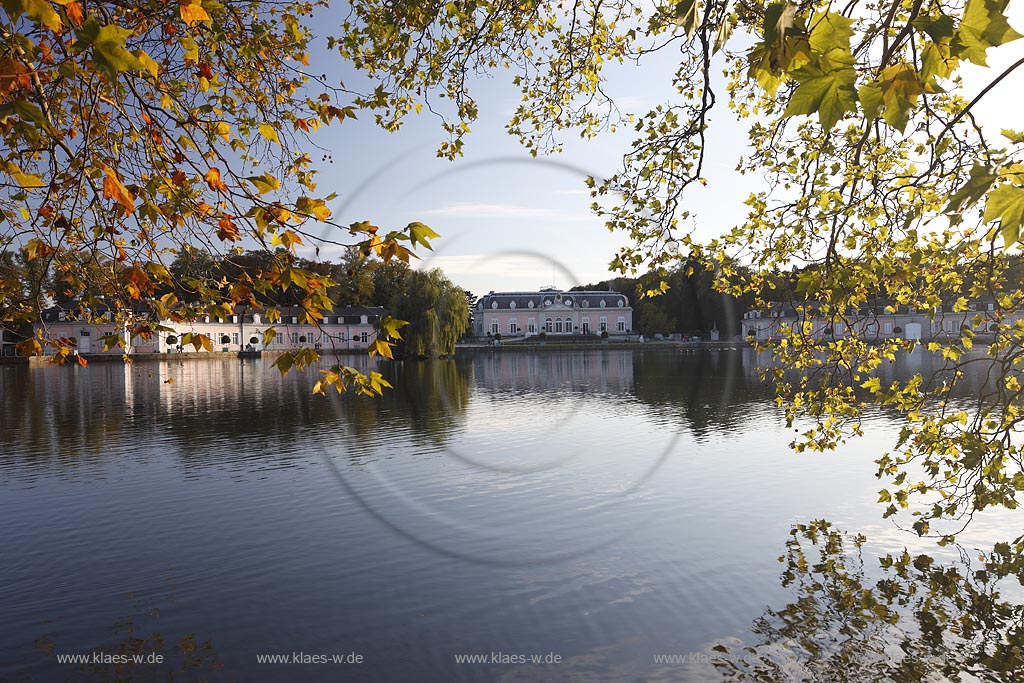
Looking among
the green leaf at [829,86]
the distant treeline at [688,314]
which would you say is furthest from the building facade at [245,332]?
the green leaf at [829,86]

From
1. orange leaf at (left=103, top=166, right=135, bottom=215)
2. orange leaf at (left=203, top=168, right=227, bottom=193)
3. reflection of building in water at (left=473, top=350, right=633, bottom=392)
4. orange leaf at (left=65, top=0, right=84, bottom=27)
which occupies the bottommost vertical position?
reflection of building in water at (left=473, top=350, right=633, bottom=392)

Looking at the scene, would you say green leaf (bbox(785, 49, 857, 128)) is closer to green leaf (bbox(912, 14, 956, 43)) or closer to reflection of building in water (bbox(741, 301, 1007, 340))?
green leaf (bbox(912, 14, 956, 43))

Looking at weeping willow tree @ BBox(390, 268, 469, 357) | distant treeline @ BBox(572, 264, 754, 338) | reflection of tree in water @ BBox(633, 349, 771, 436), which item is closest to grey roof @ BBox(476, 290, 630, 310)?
distant treeline @ BBox(572, 264, 754, 338)

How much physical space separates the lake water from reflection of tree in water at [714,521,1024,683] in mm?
303

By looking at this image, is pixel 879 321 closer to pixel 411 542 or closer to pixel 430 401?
pixel 411 542

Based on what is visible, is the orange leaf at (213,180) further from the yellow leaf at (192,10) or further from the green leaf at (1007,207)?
the green leaf at (1007,207)

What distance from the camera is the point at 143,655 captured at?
21.5 ft

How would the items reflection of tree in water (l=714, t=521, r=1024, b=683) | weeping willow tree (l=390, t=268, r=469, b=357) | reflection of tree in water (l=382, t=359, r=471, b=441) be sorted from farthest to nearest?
weeping willow tree (l=390, t=268, r=469, b=357) → reflection of tree in water (l=382, t=359, r=471, b=441) → reflection of tree in water (l=714, t=521, r=1024, b=683)

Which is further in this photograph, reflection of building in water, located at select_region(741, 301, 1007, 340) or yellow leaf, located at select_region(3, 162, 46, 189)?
reflection of building in water, located at select_region(741, 301, 1007, 340)

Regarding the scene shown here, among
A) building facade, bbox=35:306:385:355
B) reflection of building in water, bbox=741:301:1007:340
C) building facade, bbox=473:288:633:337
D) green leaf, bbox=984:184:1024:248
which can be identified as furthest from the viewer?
building facade, bbox=473:288:633:337

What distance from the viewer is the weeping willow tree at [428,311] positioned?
60.3 metres

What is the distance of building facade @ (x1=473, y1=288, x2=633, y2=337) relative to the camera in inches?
3930

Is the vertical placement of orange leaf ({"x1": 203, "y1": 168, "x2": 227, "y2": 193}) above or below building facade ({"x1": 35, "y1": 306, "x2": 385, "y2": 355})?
below

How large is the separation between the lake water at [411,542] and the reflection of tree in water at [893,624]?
0.30m
